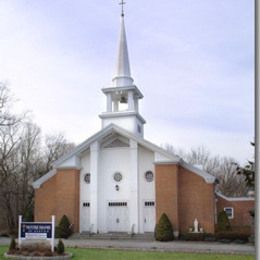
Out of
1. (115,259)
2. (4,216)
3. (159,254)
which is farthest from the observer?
(4,216)

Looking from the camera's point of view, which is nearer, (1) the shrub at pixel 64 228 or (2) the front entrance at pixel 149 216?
(1) the shrub at pixel 64 228

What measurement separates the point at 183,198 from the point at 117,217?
3.57m

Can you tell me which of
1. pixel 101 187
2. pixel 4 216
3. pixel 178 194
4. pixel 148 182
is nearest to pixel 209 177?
pixel 178 194

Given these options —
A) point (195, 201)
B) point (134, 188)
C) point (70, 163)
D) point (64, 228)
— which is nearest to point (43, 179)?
point (70, 163)

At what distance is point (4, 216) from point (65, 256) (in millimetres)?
13639

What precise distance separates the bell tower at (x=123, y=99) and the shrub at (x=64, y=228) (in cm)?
587

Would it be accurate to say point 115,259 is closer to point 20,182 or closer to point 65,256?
point 65,256

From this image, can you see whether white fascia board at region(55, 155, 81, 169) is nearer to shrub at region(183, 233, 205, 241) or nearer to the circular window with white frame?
the circular window with white frame

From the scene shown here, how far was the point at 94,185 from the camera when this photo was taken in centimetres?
2122

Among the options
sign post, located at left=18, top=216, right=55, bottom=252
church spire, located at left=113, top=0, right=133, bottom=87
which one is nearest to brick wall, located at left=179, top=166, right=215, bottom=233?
church spire, located at left=113, top=0, right=133, bottom=87

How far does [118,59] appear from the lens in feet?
80.9

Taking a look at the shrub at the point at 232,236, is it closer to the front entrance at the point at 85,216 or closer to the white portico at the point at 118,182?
the white portico at the point at 118,182

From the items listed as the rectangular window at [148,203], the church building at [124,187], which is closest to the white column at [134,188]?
the church building at [124,187]

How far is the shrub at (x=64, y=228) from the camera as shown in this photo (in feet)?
64.7
